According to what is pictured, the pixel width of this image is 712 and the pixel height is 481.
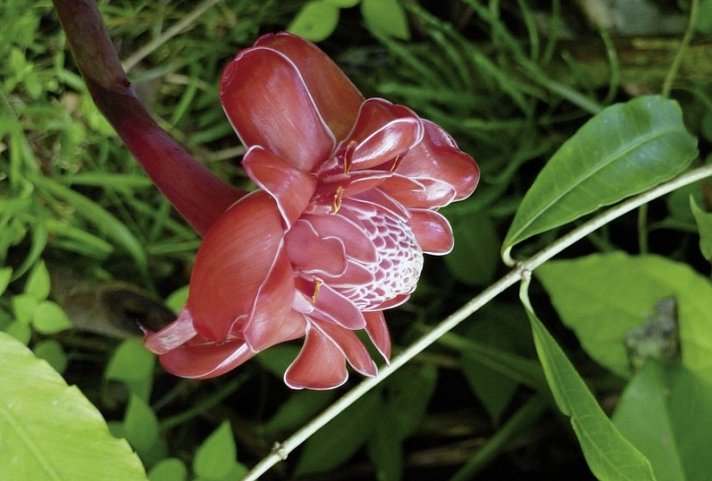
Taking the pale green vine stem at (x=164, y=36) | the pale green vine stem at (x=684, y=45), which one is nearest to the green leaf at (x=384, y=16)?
the pale green vine stem at (x=164, y=36)

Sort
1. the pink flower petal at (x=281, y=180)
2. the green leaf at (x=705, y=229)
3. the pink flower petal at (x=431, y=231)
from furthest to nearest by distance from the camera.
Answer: the green leaf at (x=705, y=229) → the pink flower petal at (x=431, y=231) → the pink flower petal at (x=281, y=180)

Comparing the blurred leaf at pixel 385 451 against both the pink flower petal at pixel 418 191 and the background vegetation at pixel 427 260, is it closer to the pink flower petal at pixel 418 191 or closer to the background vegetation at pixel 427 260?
the background vegetation at pixel 427 260

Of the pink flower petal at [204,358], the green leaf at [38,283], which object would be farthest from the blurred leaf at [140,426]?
the pink flower petal at [204,358]

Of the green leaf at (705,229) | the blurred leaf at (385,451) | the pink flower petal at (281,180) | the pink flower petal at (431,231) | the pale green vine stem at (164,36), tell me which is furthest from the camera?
the blurred leaf at (385,451)

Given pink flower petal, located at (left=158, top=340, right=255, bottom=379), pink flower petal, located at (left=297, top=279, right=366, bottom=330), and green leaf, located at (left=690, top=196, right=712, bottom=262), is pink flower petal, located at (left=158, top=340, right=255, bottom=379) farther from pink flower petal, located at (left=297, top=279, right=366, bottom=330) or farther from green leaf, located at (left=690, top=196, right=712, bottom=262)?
green leaf, located at (left=690, top=196, right=712, bottom=262)

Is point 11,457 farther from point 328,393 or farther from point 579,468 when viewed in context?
point 579,468

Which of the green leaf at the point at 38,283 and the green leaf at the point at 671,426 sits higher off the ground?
the green leaf at the point at 38,283

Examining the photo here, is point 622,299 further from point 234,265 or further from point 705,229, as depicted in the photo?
point 234,265

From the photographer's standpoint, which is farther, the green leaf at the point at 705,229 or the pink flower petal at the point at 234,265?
the green leaf at the point at 705,229

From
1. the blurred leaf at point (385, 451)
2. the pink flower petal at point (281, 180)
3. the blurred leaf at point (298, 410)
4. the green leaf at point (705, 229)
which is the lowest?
the blurred leaf at point (385, 451)
